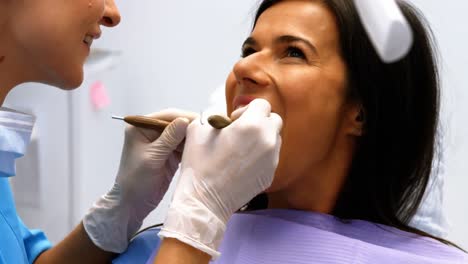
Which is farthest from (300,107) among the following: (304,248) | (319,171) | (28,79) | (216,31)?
(216,31)

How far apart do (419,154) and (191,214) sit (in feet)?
1.79

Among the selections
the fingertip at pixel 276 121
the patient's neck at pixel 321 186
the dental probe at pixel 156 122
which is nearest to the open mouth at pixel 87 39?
the dental probe at pixel 156 122

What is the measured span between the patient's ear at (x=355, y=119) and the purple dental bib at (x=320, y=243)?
0.59 feet

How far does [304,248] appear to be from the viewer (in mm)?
1065

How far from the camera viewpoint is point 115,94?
243 centimetres

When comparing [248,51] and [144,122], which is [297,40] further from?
[144,122]

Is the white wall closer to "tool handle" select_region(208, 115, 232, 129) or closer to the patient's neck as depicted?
the patient's neck

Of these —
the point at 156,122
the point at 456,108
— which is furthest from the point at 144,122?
the point at 456,108

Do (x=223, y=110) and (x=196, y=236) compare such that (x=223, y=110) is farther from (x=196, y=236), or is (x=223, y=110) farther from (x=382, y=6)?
(x=382, y=6)

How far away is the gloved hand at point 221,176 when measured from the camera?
92 centimetres

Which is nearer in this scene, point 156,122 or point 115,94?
point 156,122

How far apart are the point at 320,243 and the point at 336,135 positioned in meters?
0.22

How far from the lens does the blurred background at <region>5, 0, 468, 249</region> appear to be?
2.18 metres

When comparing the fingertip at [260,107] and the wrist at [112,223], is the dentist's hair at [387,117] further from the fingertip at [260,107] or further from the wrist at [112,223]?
the wrist at [112,223]
